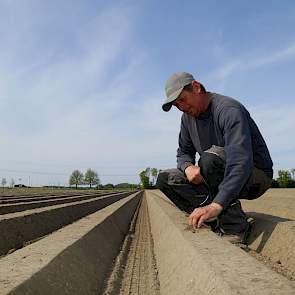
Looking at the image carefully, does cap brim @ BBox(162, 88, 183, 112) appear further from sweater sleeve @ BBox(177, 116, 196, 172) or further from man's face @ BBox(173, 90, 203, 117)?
sweater sleeve @ BBox(177, 116, 196, 172)

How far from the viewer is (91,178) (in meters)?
148

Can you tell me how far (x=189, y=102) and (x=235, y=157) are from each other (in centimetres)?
69

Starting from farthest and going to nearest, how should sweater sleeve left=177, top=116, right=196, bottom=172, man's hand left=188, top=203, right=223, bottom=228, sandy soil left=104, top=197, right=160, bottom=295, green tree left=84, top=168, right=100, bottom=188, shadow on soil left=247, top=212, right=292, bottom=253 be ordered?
green tree left=84, top=168, right=100, bottom=188 → sweater sleeve left=177, top=116, right=196, bottom=172 → shadow on soil left=247, top=212, right=292, bottom=253 → man's hand left=188, top=203, right=223, bottom=228 → sandy soil left=104, top=197, right=160, bottom=295

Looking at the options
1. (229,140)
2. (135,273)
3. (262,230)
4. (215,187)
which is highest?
(229,140)

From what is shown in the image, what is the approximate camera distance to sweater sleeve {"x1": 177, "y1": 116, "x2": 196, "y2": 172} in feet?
14.0

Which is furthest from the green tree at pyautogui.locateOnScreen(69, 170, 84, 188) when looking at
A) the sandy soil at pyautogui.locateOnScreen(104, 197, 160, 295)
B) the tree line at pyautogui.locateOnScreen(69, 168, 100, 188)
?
the sandy soil at pyautogui.locateOnScreen(104, 197, 160, 295)

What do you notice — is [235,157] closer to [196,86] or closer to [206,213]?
[206,213]

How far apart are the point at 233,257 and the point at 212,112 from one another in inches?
63.9

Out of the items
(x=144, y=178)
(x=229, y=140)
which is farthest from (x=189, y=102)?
(x=144, y=178)

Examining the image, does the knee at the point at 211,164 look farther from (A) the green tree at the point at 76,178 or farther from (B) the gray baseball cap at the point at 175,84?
(A) the green tree at the point at 76,178

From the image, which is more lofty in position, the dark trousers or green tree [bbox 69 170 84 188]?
green tree [bbox 69 170 84 188]

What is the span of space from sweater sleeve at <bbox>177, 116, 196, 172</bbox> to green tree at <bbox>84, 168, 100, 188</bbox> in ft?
469

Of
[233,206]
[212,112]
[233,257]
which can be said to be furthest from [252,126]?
[233,257]

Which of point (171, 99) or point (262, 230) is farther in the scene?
point (262, 230)
